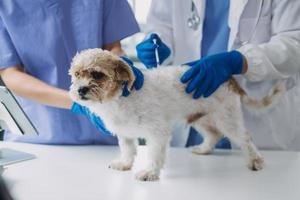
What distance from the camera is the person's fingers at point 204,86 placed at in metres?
1.12

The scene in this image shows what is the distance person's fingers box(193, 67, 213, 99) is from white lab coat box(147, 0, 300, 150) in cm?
20

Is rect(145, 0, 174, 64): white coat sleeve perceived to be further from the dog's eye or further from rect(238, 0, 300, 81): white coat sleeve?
the dog's eye

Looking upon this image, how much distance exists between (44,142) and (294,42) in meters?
0.93

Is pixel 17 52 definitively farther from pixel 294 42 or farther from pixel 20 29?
pixel 294 42

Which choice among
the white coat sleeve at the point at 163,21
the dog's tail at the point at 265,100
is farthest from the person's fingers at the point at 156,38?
the dog's tail at the point at 265,100

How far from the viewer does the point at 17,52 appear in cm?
135

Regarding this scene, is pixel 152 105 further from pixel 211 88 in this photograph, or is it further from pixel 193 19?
pixel 193 19

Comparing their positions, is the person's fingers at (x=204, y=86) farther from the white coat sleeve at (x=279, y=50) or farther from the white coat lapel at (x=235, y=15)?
the white coat lapel at (x=235, y=15)

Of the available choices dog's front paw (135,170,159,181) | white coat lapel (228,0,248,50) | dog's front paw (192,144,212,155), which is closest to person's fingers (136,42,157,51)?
white coat lapel (228,0,248,50)

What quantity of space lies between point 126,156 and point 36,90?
0.37m

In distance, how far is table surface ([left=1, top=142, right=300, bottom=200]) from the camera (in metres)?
0.91

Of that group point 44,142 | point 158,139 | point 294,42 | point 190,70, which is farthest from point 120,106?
point 294,42

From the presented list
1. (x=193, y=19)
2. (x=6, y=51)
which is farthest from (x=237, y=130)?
(x=6, y=51)

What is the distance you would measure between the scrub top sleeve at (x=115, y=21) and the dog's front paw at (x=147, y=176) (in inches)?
22.5
